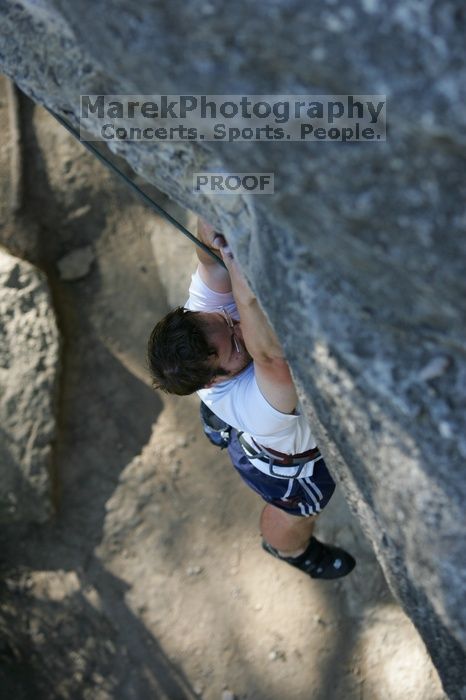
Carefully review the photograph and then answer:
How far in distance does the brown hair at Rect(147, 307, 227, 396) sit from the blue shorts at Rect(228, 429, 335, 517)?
303mm

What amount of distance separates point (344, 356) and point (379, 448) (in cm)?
16

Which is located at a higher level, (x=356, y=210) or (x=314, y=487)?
(x=356, y=210)

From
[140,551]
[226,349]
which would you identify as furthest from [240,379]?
[140,551]

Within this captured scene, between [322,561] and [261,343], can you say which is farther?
[322,561]

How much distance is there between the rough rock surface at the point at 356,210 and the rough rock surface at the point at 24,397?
1782 millimetres

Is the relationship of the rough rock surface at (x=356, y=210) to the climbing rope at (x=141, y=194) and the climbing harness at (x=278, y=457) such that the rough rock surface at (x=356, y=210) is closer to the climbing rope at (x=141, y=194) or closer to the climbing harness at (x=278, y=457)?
the climbing rope at (x=141, y=194)

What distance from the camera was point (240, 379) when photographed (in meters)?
1.67

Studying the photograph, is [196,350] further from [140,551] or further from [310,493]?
[140,551]

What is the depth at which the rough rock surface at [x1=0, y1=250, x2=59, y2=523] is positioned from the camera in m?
3.04

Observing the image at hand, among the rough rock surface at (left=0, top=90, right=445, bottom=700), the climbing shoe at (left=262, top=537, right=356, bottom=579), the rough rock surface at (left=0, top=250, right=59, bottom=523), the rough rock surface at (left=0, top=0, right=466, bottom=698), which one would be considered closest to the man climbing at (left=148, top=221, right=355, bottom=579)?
the rough rock surface at (left=0, top=0, right=466, bottom=698)

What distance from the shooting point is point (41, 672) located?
2.89 m

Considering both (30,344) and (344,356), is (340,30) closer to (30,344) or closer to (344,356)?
(344,356)

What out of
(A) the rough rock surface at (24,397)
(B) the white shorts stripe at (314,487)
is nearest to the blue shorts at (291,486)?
(B) the white shorts stripe at (314,487)

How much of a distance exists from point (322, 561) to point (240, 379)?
1085mm
